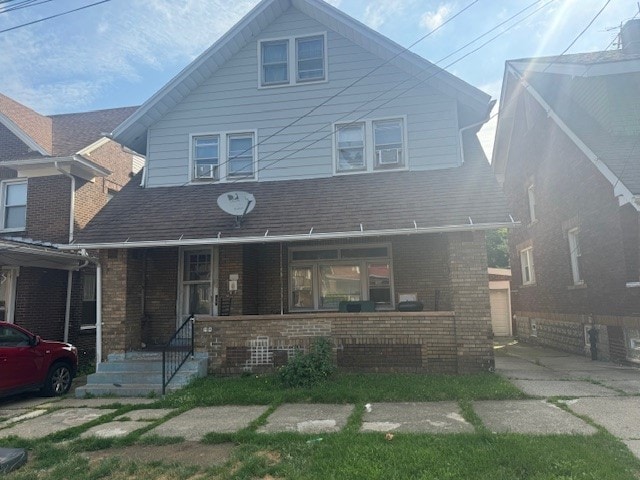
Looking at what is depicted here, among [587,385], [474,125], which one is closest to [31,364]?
[587,385]

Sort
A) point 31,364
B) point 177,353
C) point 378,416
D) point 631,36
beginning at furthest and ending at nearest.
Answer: point 631,36, point 177,353, point 31,364, point 378,416

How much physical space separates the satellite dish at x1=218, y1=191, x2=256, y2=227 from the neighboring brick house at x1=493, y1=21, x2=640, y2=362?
24.6 ft

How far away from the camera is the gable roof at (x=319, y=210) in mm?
9234

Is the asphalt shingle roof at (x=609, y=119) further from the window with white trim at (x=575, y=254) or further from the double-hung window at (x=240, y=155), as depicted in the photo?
the double-hung window at (x=240, y=155)

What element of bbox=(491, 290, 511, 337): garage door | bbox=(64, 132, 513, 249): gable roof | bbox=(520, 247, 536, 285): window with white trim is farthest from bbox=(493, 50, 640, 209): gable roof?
bbox=(491, 290, 511, 337): garage door

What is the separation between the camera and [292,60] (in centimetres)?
1188

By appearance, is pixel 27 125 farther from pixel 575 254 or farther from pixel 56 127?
pixel 575 254

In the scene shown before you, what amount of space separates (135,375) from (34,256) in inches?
174

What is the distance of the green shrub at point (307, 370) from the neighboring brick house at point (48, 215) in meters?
6.93

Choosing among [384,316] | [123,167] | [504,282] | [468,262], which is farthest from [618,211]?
[123,167]

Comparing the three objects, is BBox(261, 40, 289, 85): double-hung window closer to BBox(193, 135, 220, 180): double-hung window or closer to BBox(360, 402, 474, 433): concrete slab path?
BBox(193, 135, 220, 180): double-hung window

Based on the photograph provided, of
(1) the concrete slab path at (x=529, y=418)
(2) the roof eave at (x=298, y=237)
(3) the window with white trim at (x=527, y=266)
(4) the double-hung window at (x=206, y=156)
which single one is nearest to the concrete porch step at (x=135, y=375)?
(2) the roof eave at (x=298, y=237)

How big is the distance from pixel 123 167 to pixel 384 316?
1146 cm

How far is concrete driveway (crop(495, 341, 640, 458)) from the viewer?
5.84 meters
